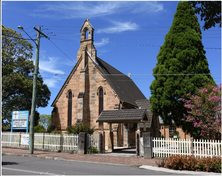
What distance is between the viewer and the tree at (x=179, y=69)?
68.9 feet

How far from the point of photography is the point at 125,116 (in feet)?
64.1

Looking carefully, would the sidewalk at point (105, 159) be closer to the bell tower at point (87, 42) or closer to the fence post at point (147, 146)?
the fence post at point (147, 146)

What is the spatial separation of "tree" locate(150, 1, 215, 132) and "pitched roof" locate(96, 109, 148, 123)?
285 centimetres

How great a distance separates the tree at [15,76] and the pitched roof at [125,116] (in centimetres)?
1613

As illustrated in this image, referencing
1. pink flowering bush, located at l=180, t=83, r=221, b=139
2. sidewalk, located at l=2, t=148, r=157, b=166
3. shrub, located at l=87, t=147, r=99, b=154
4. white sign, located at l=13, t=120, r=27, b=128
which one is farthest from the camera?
white sign, located at l=13, t=120, r=27, b=128

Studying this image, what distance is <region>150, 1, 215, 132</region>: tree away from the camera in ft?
68.9

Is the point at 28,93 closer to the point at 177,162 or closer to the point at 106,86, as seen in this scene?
the point at 106,86

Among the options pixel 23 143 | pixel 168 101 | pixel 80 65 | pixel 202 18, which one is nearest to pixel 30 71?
pixel 80 65

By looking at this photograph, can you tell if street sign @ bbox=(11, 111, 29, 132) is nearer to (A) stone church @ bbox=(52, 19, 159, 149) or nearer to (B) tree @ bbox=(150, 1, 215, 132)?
(A) stone church @ bbox=(52, 19, 159, 149)

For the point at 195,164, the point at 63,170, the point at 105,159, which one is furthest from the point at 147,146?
the point at 63,170

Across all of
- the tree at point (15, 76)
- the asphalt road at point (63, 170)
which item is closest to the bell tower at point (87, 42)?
the tree at point (15, 76)

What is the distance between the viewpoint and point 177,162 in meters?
11.8

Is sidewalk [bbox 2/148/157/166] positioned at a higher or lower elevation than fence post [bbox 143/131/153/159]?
lower

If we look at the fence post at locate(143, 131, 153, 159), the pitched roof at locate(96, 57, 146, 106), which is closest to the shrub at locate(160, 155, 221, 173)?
the fence post at locate(143, 131, 153, 159)
